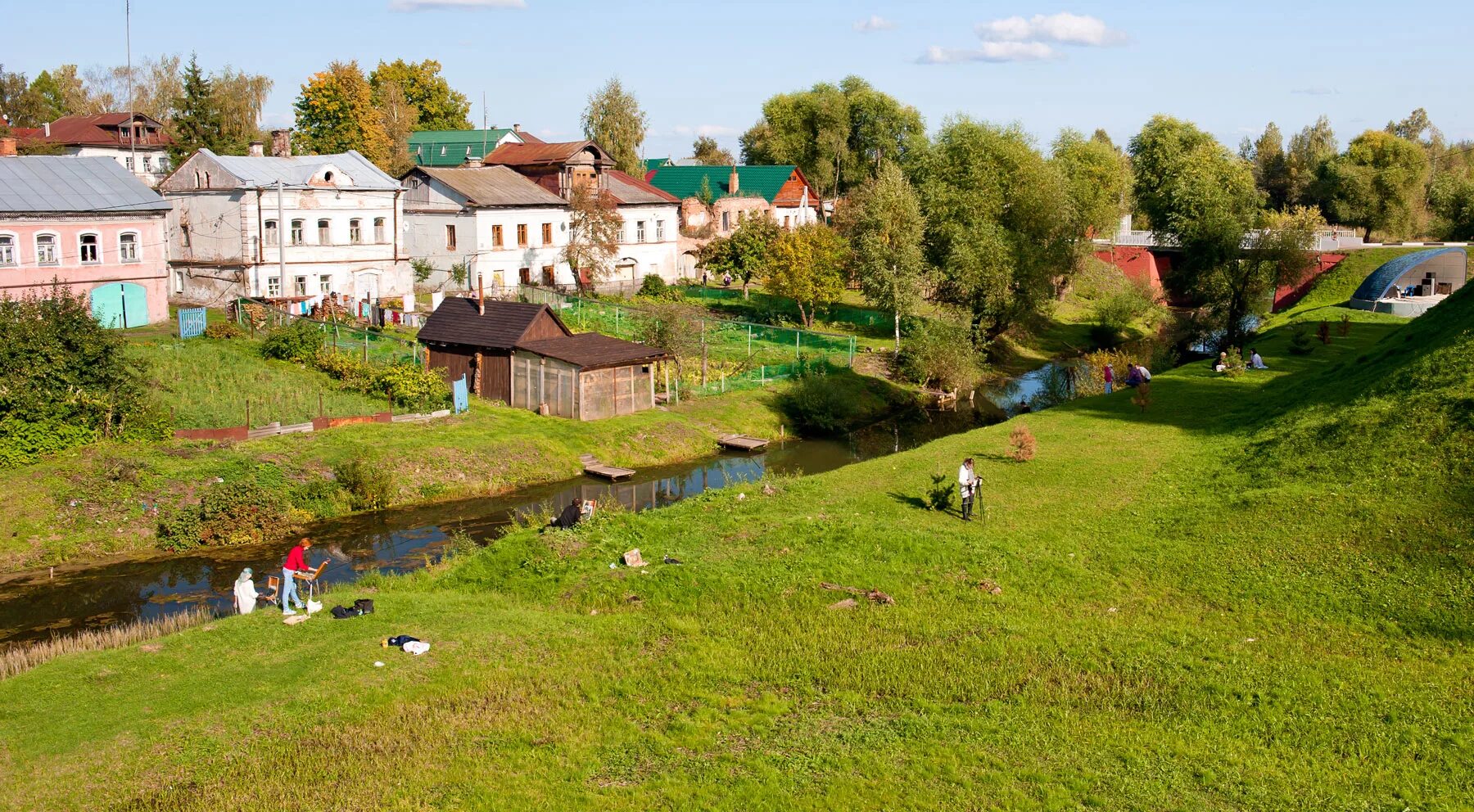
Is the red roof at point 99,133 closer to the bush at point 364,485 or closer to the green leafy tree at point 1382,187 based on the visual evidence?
the bush at point 364,485

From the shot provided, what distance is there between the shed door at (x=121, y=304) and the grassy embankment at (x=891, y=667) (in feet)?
91.0

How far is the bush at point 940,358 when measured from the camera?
49.9 m

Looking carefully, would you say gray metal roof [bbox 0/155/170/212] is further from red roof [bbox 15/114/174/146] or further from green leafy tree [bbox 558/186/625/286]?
red roof [bbox 15/114/174/146]

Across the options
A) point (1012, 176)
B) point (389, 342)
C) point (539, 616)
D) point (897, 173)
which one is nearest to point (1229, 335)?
point (1012, 176)

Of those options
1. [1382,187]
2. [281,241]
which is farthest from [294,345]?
[1382,187]

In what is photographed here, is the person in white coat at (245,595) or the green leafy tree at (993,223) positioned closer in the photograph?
the person in white coat at (245,595)

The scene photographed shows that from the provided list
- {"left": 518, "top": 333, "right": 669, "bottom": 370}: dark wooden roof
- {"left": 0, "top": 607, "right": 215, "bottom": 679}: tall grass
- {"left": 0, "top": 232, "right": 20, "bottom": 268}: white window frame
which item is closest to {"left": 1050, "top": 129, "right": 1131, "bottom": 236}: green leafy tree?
{"left": 518, "top": 333, "right": 669, "bottom": 370}: dark wooden roof

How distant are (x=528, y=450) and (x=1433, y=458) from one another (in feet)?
82.0

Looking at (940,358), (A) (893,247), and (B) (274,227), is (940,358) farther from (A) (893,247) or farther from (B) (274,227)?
(B) (274,227)

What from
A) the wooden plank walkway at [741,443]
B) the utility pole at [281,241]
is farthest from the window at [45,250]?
the wooden plank walkway at [741,443]

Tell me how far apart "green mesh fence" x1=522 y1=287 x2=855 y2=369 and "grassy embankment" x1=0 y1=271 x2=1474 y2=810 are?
22834mm

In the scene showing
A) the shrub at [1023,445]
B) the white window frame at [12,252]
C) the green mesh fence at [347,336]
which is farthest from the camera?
the green mesh fence at [347,336]

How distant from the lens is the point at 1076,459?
3123 cm

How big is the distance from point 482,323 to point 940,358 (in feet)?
64.2
